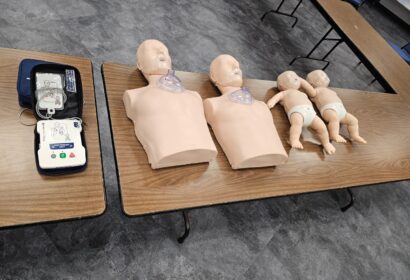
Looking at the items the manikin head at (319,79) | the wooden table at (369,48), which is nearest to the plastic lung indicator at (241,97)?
the manikin head at (319,79)

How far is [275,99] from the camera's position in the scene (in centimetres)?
150

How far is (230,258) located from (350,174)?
0.78 m

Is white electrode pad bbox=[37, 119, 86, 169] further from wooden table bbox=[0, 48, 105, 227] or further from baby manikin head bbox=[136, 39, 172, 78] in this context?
baby manikin head bbox=[136, 39, 172, 78]

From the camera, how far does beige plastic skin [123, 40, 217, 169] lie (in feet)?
3.46

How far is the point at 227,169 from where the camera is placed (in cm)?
120

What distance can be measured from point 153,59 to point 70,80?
35cm

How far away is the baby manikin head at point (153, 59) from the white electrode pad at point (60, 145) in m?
0.42

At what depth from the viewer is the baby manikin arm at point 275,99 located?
1484mm

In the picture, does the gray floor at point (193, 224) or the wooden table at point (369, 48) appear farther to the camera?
the wooden table at point (369, 48)

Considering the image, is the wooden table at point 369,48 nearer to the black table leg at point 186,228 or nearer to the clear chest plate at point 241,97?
the clear chest plate at point 241,97

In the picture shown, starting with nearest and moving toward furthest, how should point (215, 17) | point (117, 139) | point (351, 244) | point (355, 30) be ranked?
point (117, 139) < point (351, 244) < point (355, 30) < point (215, 17)

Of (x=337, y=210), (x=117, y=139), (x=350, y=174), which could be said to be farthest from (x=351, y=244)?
(x=117, y=139)

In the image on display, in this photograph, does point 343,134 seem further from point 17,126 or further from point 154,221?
point 17,126

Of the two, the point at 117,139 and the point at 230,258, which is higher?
the point at 117,139
